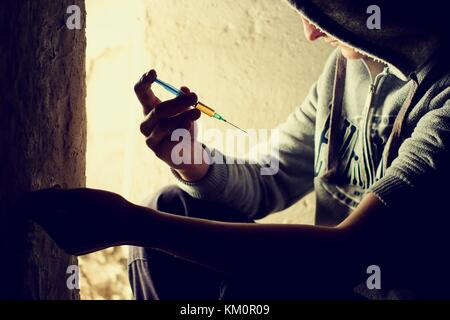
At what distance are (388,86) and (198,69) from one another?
786 mm

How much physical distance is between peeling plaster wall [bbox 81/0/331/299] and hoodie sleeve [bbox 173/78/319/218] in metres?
0.37

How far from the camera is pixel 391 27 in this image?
94 centimetres

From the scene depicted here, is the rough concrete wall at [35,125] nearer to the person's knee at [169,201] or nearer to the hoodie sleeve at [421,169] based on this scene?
the person's knee at [169,201]

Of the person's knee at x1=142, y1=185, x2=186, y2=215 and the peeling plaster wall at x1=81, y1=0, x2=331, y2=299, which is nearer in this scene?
the person's knee at x1=142, y1=185, x2=186, y2=215

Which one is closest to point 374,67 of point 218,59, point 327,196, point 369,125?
point 369,125

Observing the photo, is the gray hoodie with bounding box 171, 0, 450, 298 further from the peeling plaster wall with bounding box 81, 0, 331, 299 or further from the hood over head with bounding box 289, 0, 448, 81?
the peeling plaster wall with bounding box 81, 0, 331, 299

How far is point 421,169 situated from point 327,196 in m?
0.42

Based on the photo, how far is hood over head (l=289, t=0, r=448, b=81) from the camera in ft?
3.04

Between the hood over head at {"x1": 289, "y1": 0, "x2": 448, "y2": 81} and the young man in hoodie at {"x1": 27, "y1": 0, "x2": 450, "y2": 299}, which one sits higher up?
the hood over head at {"x1": 289, "y1": 0, "x2": 448, "y2": 81}

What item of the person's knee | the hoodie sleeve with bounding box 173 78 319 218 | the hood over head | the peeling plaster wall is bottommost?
the person's knee

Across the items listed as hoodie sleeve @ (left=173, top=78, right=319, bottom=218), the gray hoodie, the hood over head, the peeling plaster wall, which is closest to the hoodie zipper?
the gray hoodie

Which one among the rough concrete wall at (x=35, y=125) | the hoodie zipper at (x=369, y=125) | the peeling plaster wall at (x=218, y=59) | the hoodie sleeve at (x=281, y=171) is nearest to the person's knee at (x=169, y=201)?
the hoodie sleeve at (x=281, y=171)

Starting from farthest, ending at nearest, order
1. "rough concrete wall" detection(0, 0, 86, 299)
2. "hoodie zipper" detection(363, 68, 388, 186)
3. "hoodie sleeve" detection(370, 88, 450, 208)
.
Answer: "hoodie zipper" detection(363, 68, 388, 186), "hoodie sleeve" detection(370, 88, 450, 208), "rough concrete wall" detection(0, 0, 86, 299)

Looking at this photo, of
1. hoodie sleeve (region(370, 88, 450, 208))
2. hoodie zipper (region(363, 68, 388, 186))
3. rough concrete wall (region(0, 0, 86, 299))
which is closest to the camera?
rough concrete wall (region(0, 0, 86, 299))
